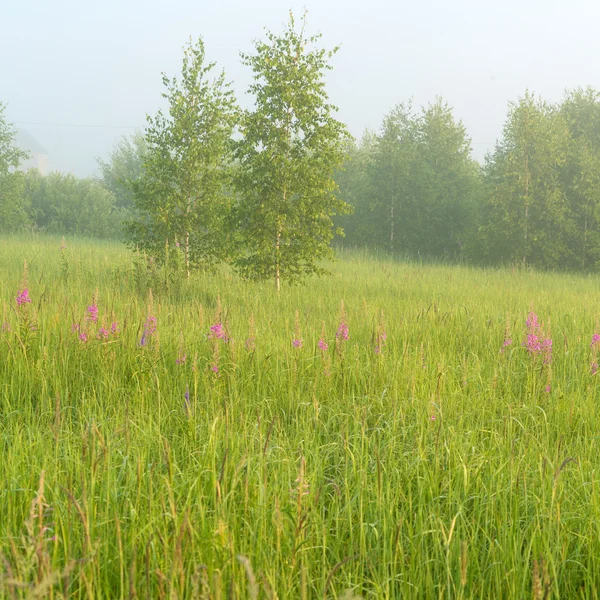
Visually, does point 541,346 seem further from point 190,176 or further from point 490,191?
point 490,191

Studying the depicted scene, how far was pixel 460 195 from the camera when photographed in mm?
28047

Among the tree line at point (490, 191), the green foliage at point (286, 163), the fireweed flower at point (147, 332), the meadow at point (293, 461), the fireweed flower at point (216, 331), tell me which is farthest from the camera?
the tree line at point (490, 191)

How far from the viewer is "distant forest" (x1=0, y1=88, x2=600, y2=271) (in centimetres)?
2217

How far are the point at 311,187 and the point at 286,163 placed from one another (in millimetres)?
619

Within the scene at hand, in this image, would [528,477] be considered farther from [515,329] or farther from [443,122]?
[443,122]

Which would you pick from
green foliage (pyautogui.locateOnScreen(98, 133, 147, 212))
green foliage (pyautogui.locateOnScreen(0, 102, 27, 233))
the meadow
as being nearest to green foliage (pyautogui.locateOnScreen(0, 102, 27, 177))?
green foliage (pyautogui.locateOnScreen(0, 102, 27, 233))

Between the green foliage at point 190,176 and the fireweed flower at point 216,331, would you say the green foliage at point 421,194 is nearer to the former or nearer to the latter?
the green foliage at point 190,176

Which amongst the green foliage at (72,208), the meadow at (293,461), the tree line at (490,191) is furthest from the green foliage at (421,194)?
the meadow at (293,461)

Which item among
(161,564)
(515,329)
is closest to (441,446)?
(161,564)

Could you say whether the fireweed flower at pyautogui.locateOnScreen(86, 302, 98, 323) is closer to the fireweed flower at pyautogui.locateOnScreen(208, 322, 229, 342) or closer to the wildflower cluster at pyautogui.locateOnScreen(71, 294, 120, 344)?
the wildflower cluster at pyautogui.locateOnScreen(71, 294, 120, 344)

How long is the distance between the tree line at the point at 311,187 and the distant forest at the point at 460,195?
7cm

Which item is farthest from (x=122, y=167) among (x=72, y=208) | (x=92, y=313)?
(x=92, y=313)

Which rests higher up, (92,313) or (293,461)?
(92,313)

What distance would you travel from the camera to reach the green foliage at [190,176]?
1029 cm
